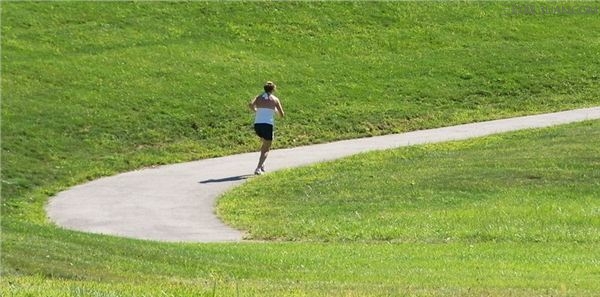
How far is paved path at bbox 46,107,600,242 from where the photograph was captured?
1958 centimetres

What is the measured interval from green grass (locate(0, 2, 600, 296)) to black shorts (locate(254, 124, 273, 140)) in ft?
6.89

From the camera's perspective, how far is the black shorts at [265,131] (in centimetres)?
2445

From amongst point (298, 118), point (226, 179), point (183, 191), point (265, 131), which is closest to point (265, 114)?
point (265, 131)

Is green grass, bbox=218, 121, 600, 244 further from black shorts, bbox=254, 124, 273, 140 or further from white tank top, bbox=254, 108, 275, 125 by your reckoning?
white tank top, bbox=254, 108, 275, 125

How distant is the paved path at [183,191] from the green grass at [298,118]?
683 millimetres

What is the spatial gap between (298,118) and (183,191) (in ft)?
25.5

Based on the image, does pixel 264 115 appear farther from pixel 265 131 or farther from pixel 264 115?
pixel 265 131

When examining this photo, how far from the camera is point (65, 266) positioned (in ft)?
41.7

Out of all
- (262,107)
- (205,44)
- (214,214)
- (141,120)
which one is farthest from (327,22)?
(214,214)

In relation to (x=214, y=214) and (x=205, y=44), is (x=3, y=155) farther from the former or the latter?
(x=205, y=44)

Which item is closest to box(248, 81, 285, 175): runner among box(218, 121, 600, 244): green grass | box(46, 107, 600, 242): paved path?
box(46, 107, 600, 242): paved path

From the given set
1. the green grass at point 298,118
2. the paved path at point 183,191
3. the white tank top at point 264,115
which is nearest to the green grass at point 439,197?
the green grass at point 298,118

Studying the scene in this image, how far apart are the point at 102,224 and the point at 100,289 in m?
10.3

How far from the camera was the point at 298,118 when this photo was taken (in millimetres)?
30219
